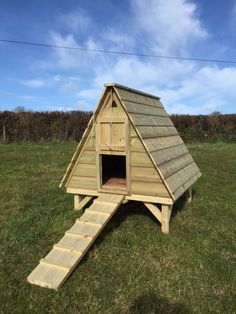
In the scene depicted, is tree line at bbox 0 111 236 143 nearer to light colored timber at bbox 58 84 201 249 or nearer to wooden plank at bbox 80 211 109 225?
light colored timber at bbox 58 84 201 249

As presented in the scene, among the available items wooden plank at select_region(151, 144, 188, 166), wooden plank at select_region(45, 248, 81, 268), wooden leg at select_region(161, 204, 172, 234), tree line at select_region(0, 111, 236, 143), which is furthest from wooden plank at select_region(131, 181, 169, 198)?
tree line at select_region(0, 111, 236, 143)

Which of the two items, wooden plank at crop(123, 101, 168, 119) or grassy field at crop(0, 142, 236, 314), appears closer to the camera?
grassy field at crop(0, 142, 236, 314)

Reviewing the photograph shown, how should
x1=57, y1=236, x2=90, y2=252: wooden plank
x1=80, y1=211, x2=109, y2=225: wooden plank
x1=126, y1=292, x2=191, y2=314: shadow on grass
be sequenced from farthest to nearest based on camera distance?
x1=80, y1=211, x2=109, y2=225: wooden plank, x1=57, y1=236, x2=90, y2=252: wooden plank, x1=126, y1=292, x2=191, y2=314: shadow on grass

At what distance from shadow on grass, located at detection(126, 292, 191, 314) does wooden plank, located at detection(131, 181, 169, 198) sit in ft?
5.86

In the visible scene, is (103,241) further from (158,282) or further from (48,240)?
(158,282)

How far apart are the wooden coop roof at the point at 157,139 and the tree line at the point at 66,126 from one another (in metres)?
15.1

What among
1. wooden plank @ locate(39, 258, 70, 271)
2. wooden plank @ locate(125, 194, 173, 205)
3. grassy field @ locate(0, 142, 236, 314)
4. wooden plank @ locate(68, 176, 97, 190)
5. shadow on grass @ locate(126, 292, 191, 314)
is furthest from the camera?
wooden plank @ locate(68, 176, 97, 190)

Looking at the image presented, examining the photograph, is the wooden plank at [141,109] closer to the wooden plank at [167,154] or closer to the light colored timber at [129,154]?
the light colored timber at [129,154]

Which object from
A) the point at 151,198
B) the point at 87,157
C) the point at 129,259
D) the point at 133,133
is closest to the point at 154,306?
the point at 129,259

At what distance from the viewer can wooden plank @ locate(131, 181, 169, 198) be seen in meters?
5.23

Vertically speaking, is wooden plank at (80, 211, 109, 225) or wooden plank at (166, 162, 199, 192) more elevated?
wooden plank at (166, 162, 199, 192)

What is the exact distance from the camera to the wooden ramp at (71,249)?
4078 millimetres

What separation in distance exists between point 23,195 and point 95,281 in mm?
4303

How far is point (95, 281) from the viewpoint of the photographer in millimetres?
4184
